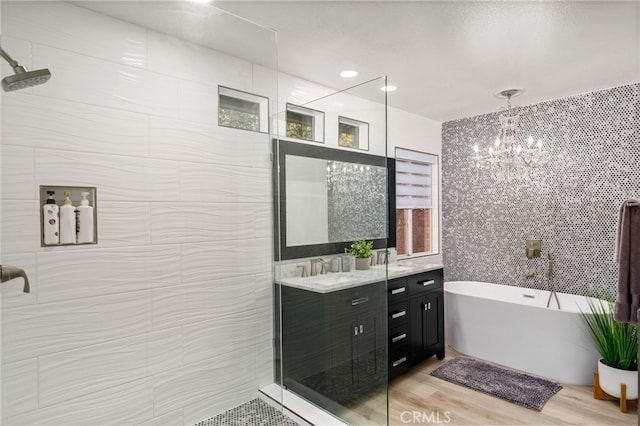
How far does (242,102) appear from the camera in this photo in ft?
6.10

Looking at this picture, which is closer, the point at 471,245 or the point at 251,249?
the point at 251,249

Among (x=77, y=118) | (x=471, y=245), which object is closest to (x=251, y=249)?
(x=77, y=118)

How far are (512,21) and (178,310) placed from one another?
2443 mm

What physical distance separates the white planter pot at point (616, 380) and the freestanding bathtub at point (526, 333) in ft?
0.94

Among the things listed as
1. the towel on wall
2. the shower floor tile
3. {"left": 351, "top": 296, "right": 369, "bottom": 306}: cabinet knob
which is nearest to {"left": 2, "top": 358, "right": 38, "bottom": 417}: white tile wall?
the shower floor tile

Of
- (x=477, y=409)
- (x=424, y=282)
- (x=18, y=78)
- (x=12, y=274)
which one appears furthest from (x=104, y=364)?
(x=424, y=282)

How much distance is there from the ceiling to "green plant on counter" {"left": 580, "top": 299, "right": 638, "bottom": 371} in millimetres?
1955

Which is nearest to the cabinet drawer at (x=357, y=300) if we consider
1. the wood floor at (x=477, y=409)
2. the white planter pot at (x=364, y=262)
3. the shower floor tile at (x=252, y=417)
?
the white planter pot at (x=364, y=262)

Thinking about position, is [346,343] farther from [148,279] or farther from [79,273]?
[79,273]

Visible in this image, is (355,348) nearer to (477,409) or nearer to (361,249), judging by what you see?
(361,249)

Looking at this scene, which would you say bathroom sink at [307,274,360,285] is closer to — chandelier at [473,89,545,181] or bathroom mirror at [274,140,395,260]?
bathroom mirror at [274,140,395,260]

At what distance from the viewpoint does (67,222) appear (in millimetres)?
1331

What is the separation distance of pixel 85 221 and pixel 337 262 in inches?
54.9

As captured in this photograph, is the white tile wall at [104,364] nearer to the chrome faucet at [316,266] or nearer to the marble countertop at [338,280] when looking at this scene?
the marble countertop at [338,280]
